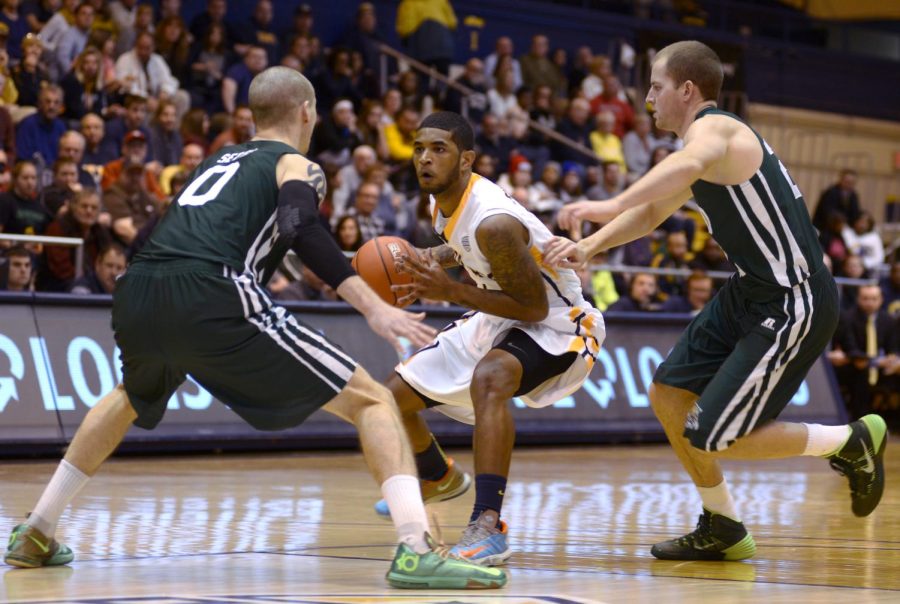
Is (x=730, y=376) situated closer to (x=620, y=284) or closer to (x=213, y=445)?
(x=213, y=445)

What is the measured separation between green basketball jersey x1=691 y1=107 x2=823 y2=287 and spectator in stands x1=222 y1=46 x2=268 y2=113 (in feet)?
33.5

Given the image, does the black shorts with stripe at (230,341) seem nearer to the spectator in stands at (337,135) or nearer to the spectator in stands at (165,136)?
the spectator in stands at (165,136)

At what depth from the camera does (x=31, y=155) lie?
1333 centimetres

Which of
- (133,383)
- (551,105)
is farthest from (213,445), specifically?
(551,105)

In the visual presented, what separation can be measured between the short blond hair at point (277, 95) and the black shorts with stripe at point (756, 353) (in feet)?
6.60

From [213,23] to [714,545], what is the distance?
37.0 feet

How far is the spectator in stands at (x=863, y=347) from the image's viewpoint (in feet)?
52.0

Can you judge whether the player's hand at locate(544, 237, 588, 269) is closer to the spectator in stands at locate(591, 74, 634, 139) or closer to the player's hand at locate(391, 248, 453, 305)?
the player's hand at locate(391, 248, 453, 305)

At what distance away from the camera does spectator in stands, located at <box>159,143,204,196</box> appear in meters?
13.2

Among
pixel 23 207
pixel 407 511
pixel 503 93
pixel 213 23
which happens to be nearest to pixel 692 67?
pixel 407 511

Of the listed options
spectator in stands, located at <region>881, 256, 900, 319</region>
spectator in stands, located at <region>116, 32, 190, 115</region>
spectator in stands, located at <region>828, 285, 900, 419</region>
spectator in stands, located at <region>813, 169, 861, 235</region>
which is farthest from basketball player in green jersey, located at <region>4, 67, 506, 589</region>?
spectator in stands, located at <region>813, 169, 861, 235</region>

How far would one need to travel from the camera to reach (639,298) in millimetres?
14617

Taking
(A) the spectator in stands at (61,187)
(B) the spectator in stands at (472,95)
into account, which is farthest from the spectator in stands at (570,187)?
(A) the spectator in stands at (61,187)

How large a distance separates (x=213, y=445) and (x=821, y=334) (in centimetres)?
640
